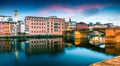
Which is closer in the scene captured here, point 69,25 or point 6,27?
point 6,27

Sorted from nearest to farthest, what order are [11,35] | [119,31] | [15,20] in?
[119,31] → [11,35] → [15,20]

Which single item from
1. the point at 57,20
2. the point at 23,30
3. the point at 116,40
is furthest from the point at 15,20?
the point at 116,40

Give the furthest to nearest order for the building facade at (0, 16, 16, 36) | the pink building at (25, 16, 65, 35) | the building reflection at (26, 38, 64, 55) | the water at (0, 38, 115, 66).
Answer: the pink building at (25, 16, 65, 35)
the building facade at (0, 16, 16, 36)
the building reflection at (26, 38, 64, 55)
the water at (0, 38, 115, 66)

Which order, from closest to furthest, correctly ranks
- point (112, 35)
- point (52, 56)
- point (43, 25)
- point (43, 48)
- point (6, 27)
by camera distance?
1. point (52, 56)
2. point (43, 48)
3. point (112, 35)
4. point (6, 27)
5. point (43, 25)

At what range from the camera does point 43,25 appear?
125 feet

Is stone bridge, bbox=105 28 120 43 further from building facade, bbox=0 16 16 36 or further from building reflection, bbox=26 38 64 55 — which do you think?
building facade, bbox=0 16 16 36

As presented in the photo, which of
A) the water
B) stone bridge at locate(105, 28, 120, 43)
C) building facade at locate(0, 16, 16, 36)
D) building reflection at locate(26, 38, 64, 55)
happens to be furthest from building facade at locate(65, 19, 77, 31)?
the water

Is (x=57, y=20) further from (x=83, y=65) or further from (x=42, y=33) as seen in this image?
(x=83, y=65)

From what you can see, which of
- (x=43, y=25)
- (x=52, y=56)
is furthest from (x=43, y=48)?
(x=43, y=25)

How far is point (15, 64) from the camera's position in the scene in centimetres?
945

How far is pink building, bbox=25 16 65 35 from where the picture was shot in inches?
1438

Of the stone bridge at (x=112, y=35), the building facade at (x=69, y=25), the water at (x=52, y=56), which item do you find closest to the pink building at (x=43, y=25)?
the building facade at (x=69, y=25)

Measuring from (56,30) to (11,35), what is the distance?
9.95 meters

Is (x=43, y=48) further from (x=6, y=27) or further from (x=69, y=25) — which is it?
(x=69, y=25)
